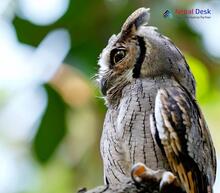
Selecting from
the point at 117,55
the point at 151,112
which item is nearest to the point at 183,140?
the point at 151,112

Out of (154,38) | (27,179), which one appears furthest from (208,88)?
(27,179)

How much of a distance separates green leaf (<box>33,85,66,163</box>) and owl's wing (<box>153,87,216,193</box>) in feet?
3.59

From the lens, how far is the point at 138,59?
385 centimetres

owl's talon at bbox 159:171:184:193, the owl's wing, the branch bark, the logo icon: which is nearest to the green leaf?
the logo icon

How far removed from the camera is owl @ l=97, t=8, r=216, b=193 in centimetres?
346

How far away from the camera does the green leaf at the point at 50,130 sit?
446 centimetres

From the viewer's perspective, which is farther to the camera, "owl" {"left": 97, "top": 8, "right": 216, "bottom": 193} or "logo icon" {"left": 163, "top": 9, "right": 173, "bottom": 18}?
"logo icon" {"left": 163, "top": 9, "right": 173, "bottom": 18}

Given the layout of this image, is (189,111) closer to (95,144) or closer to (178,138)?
(178,138)

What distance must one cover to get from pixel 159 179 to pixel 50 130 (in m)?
2.01

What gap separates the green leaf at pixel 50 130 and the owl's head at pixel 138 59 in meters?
0.61

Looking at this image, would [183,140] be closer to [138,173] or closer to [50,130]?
[138,173]

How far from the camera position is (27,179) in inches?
260

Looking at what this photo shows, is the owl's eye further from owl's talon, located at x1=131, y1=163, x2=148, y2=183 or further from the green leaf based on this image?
owl's talon, located at x1=131, y1=163, x2=148, y2=183
